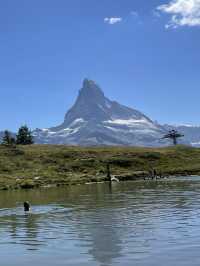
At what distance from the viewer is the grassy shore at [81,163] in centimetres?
14112

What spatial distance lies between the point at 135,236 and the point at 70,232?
6231 mm

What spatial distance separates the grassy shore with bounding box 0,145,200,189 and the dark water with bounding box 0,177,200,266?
7307 cm

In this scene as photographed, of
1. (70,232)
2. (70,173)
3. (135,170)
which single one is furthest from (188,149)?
(70,232)

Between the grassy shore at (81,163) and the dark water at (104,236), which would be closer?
the dark water at (104,236)

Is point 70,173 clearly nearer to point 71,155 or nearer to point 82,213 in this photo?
point 71,155

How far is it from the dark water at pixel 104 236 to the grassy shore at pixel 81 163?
240ft

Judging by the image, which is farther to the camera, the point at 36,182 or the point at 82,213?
the point at 36,182

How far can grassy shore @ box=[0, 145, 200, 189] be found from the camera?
141125mm

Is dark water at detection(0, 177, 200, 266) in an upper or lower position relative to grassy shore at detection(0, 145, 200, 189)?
lower

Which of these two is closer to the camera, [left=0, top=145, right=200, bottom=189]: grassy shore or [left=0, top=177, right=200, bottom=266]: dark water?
[left=0, top=177, right=200, bottom=266]: dark water

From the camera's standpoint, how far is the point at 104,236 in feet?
126

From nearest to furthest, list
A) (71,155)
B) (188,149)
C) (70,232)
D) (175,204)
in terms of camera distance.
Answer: (70,232) < (175,204) < (71,155) < (188,149)

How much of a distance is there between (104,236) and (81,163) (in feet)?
432

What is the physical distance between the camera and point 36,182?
132 meters
